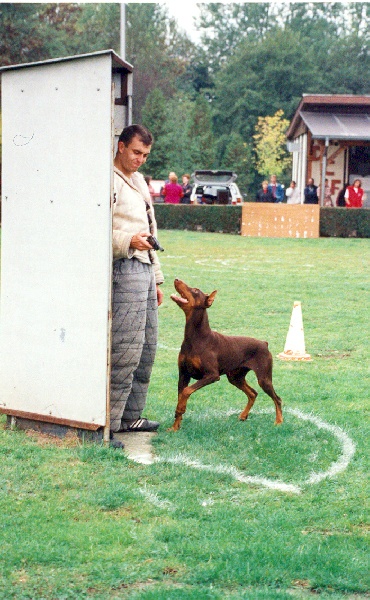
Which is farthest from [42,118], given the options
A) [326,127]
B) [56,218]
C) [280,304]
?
[326,127]

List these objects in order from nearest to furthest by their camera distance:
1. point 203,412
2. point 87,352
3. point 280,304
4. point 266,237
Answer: point 87,352, point 203,412, point 280,304, point 266,237

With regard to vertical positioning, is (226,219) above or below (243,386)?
above

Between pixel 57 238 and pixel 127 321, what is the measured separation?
27.4 inches

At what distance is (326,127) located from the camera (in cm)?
4009

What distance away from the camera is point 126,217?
6.33 m

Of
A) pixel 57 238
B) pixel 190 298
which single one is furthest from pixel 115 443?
pixel 57 238

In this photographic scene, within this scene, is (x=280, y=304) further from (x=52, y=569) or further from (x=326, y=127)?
(x=326, y=127)

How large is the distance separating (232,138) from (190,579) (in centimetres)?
7426

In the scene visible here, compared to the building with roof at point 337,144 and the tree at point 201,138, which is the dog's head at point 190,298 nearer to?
the building with roof at point 337,144

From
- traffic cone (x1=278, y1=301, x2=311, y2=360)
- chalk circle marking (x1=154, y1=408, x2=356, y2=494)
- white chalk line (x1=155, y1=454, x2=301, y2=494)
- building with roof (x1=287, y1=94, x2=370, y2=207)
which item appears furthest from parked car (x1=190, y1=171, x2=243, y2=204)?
white chalk line (x1=155, y1=454, x2=301, y2=494)

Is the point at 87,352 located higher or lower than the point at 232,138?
lower

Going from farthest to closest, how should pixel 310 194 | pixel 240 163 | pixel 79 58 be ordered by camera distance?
pixel 240 163 < pixel 310 194 < pixel 79 58

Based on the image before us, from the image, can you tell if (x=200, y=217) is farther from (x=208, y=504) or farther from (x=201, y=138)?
(x=201, y=138)

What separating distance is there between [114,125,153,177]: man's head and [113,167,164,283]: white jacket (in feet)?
0.24
